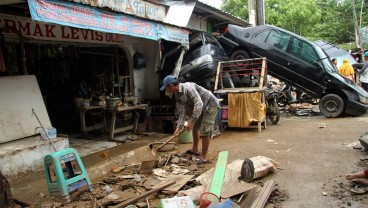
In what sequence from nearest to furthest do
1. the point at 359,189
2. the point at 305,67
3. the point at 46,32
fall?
the point at 359,189 → the point at 46,32 → the point at 305,67

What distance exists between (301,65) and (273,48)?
107 cm

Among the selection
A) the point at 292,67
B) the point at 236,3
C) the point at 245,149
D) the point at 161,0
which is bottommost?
the point at 245,149

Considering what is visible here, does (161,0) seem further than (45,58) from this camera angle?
Yes

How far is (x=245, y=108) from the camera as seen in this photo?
823 centimetres

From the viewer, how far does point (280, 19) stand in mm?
22688

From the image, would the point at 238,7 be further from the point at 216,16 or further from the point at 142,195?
the point at 142,195

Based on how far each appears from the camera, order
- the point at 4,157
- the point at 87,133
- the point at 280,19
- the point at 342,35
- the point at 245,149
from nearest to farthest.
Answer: the point at 4,157, the point at 245,149, the point at 87,133, the point at 280,19, the point at 342,35

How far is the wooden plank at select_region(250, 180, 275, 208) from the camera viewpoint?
380 centimetres

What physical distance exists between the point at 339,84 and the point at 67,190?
8.25 m

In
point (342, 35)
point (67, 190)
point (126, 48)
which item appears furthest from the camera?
point (342, 35)

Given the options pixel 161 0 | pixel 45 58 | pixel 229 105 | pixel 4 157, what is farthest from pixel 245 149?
pixel 45 58

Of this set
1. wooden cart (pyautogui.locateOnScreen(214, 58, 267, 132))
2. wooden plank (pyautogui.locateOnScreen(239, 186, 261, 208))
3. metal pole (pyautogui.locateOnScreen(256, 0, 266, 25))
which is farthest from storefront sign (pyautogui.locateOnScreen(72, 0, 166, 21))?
metal pole (pyautogui.locateOnScreen(256, 0, 266, 25))

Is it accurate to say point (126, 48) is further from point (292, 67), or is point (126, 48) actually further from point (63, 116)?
point (292, 67)

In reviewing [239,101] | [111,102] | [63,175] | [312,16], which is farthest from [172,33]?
[312,16]
